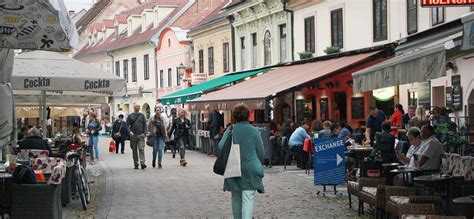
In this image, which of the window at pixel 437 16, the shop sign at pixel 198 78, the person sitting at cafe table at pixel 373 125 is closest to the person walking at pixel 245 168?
the person sitting at cafe table at pixel 373 125

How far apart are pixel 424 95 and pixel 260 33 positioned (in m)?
15.0

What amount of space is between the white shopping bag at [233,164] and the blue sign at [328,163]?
16.6 feet

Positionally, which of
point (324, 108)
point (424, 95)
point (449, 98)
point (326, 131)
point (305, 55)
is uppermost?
point (305, 55)

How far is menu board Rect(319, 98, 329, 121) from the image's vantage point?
27.9m

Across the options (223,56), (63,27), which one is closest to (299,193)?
(63,27)

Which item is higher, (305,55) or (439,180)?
(305,55)

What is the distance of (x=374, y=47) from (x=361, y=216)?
39.0ft

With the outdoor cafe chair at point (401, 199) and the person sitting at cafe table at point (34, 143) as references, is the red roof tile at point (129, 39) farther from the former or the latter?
the outdoor cafe chair at point (401, 199)

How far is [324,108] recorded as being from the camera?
28219mm

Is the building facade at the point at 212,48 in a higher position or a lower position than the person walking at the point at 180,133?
higher

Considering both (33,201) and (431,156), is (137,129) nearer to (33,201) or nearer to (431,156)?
(431,156)

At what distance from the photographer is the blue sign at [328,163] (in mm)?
15156

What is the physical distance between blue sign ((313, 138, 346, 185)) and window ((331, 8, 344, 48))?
12138 millimetres

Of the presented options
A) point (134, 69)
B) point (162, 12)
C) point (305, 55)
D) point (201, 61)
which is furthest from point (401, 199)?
point (134, 69)
